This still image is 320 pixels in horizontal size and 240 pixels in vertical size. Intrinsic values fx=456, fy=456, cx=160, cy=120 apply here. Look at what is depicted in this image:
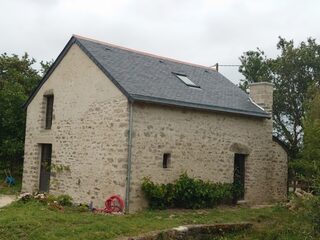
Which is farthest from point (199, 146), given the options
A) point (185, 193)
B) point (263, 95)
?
point (263, 95)

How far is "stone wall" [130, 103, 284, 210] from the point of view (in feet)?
46.1

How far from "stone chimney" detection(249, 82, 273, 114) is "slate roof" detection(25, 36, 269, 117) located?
0.37 meters

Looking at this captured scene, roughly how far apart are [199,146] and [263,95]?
4.76 metres

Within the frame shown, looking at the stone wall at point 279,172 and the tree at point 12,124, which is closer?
the stone wall at point 279,172

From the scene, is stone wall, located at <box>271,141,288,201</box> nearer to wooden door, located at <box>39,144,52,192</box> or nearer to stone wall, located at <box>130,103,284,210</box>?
stone wall, located at <box>130,103,284,210</box>

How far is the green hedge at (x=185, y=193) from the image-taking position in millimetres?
13930

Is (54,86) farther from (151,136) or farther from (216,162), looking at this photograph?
(216,162)

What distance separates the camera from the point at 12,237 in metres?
9.59

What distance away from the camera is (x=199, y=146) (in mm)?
15672

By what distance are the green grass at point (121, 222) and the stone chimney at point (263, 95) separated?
5.21m

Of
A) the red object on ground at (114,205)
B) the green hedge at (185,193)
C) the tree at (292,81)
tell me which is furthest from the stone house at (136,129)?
the tree at (292,81)

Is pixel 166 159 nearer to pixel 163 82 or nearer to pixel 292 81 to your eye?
pixel 163 82

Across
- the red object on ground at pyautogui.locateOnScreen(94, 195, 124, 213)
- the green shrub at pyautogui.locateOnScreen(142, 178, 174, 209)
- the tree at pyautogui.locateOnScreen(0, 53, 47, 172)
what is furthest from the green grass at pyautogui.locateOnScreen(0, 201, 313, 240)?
the tree at pyautogui.locateOnScreen(0, 53, 47, 172)

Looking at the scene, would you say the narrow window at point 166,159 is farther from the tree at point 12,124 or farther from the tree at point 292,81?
the tree at point 292,81
